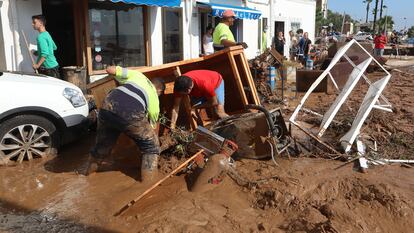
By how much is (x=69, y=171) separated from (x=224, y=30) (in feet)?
13.6

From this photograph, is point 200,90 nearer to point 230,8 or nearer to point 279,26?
point 230,8

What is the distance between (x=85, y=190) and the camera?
4816 mm

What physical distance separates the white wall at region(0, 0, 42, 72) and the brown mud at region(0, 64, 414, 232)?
13.1 feet

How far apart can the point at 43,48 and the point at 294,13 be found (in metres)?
20.0

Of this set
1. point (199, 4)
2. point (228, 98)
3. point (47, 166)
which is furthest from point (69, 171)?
point (199, 4)

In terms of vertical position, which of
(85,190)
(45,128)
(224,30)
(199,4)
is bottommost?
(85,190)

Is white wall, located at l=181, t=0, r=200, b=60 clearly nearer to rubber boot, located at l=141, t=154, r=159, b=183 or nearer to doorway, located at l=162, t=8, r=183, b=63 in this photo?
doorway, located at l=162, t=8, r=183, b=63

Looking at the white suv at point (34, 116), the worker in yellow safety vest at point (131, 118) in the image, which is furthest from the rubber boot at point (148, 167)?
the white suv at point (34, 116)

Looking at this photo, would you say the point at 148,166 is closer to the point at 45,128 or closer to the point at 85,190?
the point at 85,190

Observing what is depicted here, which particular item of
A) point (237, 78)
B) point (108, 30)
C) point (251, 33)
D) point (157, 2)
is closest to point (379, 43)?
point (251, 33)

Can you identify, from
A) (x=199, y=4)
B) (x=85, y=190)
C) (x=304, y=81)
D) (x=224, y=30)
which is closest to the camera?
(x=85, y=190)

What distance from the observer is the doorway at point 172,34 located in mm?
12836

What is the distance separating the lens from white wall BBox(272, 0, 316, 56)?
22906 mm

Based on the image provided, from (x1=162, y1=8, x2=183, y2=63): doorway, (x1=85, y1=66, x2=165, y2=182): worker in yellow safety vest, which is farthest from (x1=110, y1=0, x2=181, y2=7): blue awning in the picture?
(x1=85, y1=66, x2=165, y2=182): worker in yellow safety vest
